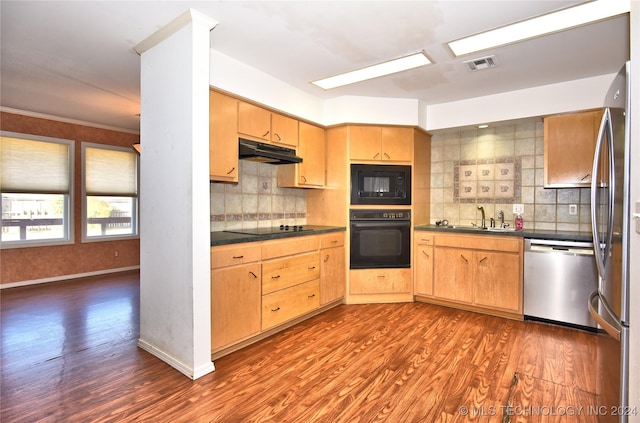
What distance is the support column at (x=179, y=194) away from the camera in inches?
89.9

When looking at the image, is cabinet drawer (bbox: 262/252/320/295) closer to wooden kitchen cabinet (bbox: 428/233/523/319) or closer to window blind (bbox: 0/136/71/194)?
wooden kitchen cabinet (bbox: 428/233/523/319)

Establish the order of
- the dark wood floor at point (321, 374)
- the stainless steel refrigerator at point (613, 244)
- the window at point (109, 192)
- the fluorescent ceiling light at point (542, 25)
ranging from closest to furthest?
the stainless steel refrigerator at point (613, 244) → the dark wood floor at point (321, 374) → the fluorescent ceiling light at point (542, 25) → the window at point (109, 192)

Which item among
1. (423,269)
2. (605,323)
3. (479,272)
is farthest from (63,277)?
(605,323)

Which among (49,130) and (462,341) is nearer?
(462,341)

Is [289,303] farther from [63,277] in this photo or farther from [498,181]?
[63,277]

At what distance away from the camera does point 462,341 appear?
2924mm

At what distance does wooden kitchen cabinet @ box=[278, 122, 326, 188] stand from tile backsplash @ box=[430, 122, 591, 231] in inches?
66.2

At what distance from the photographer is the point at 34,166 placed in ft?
15.8

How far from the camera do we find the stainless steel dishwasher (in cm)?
312

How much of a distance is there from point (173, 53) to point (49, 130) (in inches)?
154

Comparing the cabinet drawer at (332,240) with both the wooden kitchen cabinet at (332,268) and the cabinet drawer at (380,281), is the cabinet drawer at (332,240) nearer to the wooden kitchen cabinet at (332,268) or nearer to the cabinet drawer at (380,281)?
the wooden kitchen cabinet at (332,268)

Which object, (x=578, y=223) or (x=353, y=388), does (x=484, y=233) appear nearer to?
(x=578, y=223)

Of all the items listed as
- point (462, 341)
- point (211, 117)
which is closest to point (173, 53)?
point (211, 117)

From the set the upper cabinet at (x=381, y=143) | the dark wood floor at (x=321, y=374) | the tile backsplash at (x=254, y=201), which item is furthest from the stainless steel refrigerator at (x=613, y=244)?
the tile backsplash at (x=254, y=201)
